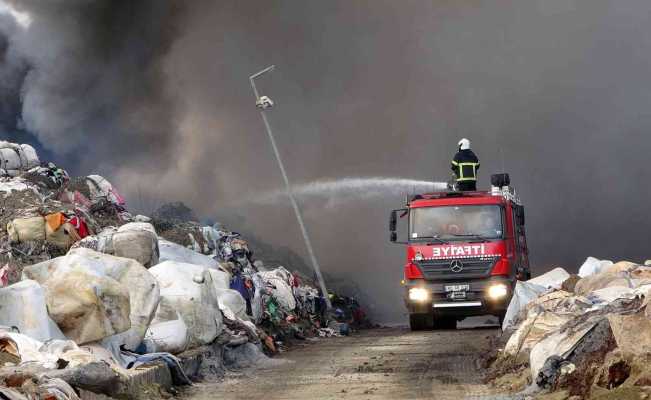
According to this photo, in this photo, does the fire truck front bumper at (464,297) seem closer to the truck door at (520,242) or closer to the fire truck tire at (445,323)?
the truck door at (520,242)

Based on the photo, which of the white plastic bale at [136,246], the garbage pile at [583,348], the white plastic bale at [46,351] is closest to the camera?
the garbage pile at [583,348]

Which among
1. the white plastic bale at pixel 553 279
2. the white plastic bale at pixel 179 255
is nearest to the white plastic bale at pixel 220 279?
the white plastic bale at pixel 179 255

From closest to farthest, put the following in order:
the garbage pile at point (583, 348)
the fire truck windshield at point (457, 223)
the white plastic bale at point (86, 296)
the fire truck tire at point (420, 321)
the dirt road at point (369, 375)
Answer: the garbage pile at point (583, 348) → the white plastic bale at point (86, 296) → the dirt road at point (369, 375) → the fire truck windshield at point (457, 223) → the fire truck tire at point (420, 321)

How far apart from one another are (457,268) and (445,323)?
2378 millimetres

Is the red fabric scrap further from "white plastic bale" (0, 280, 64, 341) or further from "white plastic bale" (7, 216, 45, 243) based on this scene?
"white plastic bale" (0, 280, 64, 341)

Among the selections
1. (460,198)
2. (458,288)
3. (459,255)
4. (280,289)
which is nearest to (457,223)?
(460,198)

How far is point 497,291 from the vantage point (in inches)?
753

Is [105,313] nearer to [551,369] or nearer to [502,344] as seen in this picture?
[551,369]

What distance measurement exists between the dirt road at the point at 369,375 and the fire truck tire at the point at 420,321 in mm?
3266

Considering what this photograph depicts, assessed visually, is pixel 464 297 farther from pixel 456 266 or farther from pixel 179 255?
pixel 179 255

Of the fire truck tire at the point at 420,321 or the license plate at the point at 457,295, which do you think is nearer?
the license plate at the point at 457,295

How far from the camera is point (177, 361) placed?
1137 centimetres

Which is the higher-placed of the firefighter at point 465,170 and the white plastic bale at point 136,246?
the firefighter at point 465,170

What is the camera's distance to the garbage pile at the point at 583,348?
25.2 ft
